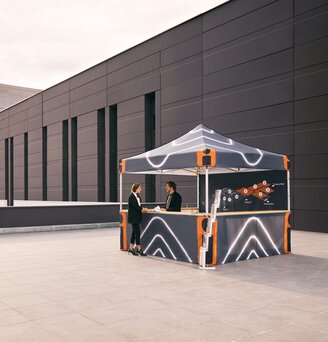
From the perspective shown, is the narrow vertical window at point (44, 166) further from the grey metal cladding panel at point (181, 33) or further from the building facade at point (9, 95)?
the building facade at point (9, 95)

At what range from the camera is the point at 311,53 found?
16.7 metres

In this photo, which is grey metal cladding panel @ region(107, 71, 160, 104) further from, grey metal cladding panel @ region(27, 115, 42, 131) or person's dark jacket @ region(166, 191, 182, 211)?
person's dark jacket @ region(166, 191, 182, 211)

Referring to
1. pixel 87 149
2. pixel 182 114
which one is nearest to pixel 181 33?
pixel 182 114

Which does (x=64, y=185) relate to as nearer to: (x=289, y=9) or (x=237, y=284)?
(x=289, y=9)

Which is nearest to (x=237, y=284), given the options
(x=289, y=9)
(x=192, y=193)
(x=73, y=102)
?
(x=289, y=9)

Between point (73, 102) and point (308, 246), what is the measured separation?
2564 cm

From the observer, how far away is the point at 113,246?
41.3 ft

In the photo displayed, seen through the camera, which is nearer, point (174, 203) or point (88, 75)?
point (174, 203)

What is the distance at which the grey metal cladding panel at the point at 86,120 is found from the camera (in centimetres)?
3180

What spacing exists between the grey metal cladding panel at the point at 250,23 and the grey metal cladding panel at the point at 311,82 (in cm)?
241

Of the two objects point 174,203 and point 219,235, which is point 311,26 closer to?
point 174,203

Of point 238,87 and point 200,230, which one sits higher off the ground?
point 238,87

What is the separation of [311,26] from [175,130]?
920 cm

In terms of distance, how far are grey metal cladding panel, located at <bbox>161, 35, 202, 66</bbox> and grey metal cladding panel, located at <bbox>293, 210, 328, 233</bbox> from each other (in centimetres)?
948
